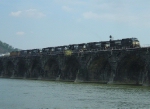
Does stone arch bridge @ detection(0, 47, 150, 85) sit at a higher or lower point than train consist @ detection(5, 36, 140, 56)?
lower

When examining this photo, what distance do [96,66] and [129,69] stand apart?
376 inches

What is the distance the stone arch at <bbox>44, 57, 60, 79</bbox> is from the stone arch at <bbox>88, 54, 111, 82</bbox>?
16664 millimetres

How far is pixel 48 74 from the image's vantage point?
78.9 meters

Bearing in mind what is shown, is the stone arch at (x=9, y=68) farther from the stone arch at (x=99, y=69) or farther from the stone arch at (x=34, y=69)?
the stone arch at (x=99, y=69)

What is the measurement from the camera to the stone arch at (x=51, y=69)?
3049 inches

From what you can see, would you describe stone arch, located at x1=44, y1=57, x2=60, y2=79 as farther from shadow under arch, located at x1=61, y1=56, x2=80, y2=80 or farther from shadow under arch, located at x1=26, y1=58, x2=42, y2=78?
shadow under arch, located at x1=61, y1=56, x2=80, y2=80

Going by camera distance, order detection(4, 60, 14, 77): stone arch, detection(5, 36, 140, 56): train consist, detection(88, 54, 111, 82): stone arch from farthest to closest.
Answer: detection(4, 60, 14, 77): stone arch
detection(88, 54, 111, 82): stone arch
detection(5, 36, 140, 56): train consist

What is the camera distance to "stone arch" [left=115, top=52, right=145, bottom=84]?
2131 inches

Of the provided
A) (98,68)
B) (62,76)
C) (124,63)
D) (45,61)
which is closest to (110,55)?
(124,63)

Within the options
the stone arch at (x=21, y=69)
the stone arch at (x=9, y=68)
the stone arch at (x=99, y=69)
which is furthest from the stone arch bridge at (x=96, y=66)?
the stone arch at (x=9, y=68)

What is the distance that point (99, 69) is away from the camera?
62875 millimetres

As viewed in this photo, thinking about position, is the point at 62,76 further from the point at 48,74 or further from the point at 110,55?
the point at 110,55

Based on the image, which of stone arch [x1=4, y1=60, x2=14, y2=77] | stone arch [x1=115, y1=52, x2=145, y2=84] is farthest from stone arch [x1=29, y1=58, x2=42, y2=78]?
stone arch [x1=115, y1=52, x2=145, y2=84]

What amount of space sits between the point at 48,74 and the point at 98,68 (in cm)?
2061
